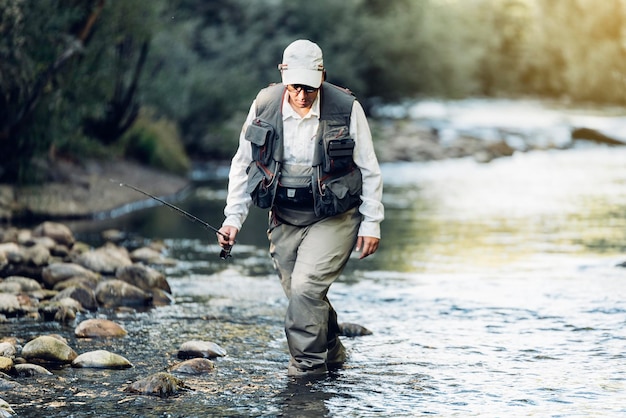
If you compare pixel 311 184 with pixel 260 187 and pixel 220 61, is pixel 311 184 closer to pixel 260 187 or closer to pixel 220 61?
pixel 260 187

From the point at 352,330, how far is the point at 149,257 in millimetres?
4386

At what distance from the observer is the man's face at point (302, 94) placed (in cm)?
614

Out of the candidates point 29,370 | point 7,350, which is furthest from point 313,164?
point 7,350

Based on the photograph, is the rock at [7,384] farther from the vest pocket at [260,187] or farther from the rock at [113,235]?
the rock at [113,235]

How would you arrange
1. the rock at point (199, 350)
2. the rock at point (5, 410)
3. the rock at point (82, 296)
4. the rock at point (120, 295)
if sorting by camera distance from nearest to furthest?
the rock at point (5, 410)
the rock at point (199, 350)
the rock at point (82, 296)
the rock at point (120, 295)

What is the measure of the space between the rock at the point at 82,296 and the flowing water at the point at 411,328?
343 millimetres

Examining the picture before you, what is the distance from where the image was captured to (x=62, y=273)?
988cm

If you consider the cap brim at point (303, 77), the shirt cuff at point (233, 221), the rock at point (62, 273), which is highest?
the cap brim at point (303, 77)

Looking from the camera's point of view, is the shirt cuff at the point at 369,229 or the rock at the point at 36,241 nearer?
the shirt cuff at the point at 369,229

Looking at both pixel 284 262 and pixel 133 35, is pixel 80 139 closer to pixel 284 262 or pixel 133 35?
pixel 133 35

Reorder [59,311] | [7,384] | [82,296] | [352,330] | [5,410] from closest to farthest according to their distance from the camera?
[5,410] → [7,384] → [352,330] → [59,311] → [82,296]

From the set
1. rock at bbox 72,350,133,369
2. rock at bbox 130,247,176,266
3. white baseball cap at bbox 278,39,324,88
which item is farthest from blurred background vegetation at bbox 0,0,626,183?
white baseball cap at bbox 278,39,324,88

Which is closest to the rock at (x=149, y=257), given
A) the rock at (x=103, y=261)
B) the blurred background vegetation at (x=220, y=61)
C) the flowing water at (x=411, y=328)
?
the flowing water at (x=411, y=328)

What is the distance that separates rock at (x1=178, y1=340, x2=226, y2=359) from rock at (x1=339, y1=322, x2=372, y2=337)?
987 mm
